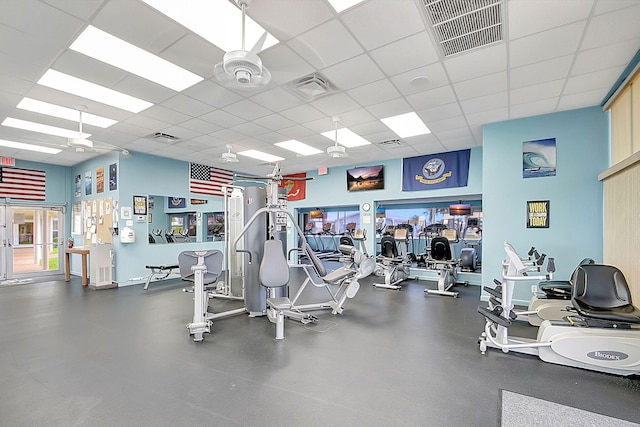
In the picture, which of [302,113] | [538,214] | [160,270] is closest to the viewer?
[302,113]

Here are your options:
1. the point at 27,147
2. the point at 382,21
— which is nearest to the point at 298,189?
the point at 27,147

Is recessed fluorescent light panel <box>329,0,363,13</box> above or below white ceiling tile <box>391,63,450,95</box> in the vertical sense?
above

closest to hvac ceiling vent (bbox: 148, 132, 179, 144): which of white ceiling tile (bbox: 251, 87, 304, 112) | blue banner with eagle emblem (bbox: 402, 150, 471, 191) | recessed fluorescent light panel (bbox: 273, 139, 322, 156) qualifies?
recessed fluorescent light panel (bbox: 273, 139, 322, 156)

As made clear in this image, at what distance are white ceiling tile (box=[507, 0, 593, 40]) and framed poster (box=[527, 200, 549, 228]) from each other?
3151 millimetres

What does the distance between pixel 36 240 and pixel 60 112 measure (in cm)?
627

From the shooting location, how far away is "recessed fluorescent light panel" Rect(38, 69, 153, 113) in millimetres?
3734

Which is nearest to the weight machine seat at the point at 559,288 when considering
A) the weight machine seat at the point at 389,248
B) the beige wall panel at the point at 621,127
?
the beige wall panel at the point at 621,127

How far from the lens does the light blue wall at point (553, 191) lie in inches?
184

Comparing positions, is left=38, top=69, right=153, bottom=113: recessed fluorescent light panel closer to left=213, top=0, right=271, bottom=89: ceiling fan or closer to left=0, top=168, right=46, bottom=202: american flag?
left=213, top=0, right=271, bottom=89: ceiling fan

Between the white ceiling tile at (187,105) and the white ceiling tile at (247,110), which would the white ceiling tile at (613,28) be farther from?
the white ceiling tile at (187,105)

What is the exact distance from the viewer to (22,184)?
793cm

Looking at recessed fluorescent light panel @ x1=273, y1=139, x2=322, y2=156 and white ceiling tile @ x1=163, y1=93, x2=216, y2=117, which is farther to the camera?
recessed fluorescent light panel @ x1=273, y1=139, x2=322, y2=156

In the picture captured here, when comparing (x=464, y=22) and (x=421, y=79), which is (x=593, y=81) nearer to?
(x=421, y=79)

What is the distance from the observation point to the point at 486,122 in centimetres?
541
